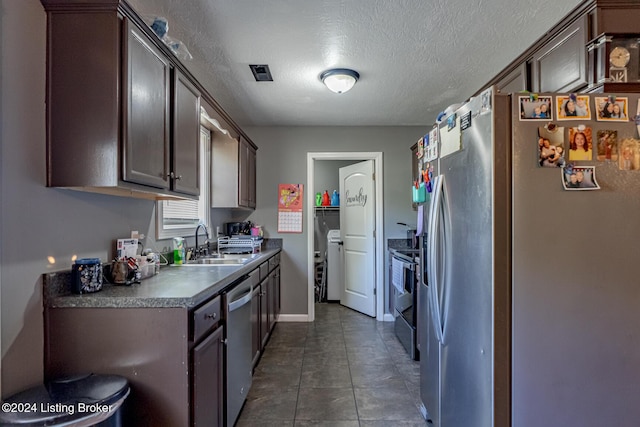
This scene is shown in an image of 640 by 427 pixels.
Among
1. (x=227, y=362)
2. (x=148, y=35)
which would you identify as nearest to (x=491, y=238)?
(x=227, y=362)

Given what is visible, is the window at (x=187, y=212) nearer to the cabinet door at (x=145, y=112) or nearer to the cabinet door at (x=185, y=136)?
the cabinet door at (x=185, y=136)

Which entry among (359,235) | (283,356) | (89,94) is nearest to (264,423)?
(283,356)

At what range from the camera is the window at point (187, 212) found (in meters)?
2.45

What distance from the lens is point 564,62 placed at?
1737 mm

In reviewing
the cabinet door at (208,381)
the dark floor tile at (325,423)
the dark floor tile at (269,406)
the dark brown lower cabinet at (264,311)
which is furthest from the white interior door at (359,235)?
the cabinet door at (208,381)

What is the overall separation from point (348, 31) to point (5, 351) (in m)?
2.28

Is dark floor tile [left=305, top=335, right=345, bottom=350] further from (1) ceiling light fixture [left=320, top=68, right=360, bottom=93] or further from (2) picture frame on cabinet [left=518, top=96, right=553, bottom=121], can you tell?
(2) picture frame on cabinet [left=518, top=96, right=553, bottom=121]

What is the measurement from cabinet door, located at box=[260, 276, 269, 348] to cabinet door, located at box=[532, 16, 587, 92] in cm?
254

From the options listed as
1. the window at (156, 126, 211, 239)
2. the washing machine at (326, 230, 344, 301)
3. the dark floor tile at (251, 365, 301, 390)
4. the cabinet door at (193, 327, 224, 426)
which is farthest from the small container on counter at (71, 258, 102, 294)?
the washing machine at (326, 230, 344, 301)

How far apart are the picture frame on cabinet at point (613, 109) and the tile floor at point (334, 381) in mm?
1916

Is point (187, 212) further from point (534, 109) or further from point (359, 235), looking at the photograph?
point (534, 109)

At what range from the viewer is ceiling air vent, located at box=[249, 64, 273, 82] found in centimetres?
257

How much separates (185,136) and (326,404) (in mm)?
2011

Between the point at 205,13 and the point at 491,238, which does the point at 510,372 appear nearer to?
the point at 491,238
